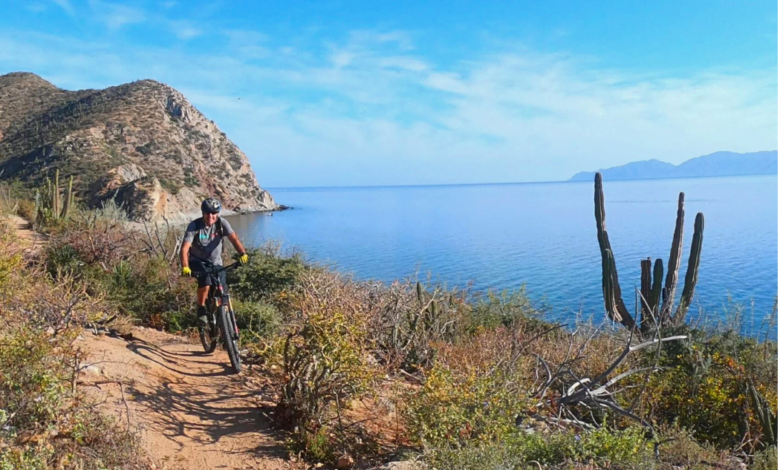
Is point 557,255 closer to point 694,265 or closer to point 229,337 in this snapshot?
point 694,265

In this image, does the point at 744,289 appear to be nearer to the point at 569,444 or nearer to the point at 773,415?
the point at 773,415

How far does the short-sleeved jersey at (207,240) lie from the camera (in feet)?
21.0

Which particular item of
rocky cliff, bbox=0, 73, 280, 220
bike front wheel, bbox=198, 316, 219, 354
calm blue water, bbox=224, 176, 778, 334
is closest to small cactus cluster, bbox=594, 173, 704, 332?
calm blue water, bbox=224, 176, 778, 334

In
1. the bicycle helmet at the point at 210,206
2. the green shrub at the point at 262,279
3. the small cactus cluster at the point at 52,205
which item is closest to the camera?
the bicycle helmet at the point at 210,206

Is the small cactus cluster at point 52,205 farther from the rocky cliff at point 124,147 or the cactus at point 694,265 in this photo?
the rocky cliff at point 124,147

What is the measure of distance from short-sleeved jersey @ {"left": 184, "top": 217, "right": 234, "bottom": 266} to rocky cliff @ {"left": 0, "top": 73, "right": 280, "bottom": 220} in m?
38.6

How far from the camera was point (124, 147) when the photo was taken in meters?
57.2

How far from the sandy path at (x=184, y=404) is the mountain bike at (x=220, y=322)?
20 cm

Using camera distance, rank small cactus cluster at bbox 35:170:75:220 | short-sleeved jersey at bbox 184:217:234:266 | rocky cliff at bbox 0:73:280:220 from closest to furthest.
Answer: short-sleeved jersey at bbox 184:217:234:266 → small cactus cluster at bbox 35:170:75:220 → rocky cliff at bbox 0:73:280:220

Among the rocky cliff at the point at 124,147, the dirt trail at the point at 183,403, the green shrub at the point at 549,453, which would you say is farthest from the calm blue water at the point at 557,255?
the rocky cliff at the point at 124,147

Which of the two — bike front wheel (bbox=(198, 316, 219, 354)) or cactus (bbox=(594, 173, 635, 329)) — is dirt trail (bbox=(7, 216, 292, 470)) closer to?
bike front wheel (bbox=(198, 316, 219, 354))

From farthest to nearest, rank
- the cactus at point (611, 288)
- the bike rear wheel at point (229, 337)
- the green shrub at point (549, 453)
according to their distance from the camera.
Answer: the cactus at point (611, 288), the bike rear wheel at point (229, 337), the green shrub at point (549, 453)

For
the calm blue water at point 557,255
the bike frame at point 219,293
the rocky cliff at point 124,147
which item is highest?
the rocky cliff at point 124,147

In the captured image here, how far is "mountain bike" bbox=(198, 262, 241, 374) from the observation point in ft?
19.9
